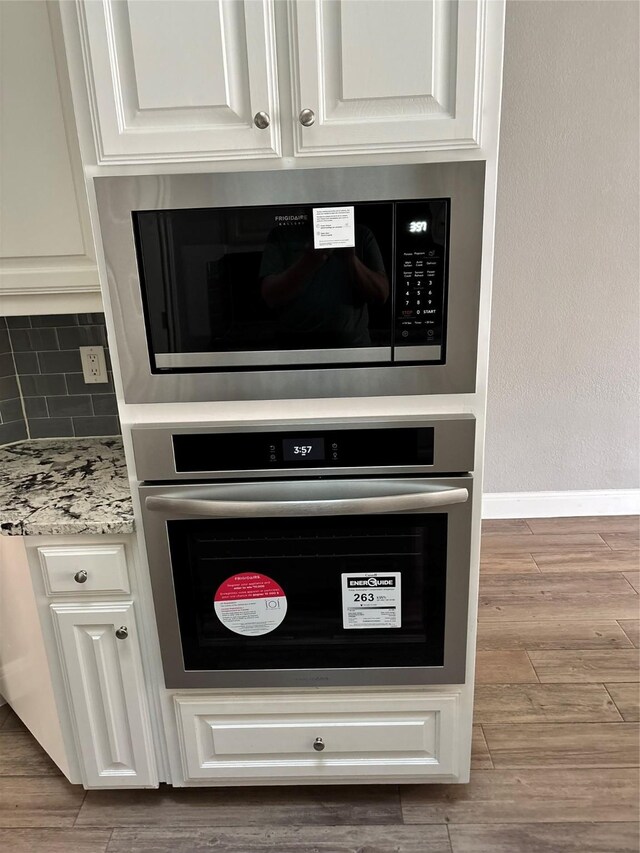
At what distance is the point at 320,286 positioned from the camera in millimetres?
1266

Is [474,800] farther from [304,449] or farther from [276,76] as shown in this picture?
[276,76]

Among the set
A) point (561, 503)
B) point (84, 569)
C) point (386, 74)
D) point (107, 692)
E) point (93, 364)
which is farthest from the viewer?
point (561, 503)

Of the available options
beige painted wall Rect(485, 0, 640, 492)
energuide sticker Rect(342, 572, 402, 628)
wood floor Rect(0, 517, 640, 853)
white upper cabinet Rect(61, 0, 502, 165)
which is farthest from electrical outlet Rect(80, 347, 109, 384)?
beige painted wall Rect(485, 0, 640, 492)

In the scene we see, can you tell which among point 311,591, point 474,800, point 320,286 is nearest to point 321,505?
point 311,591

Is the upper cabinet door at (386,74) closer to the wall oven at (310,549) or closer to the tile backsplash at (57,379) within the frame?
the wall oven at (310,549)

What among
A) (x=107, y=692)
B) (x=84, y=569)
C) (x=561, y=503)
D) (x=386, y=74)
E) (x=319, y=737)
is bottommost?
(x=561, y=503)

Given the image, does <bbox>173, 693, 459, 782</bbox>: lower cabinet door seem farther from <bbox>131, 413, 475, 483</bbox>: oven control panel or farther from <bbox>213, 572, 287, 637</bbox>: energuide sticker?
<bbox>131, 413, 475, 483</bbox>: oven control panel

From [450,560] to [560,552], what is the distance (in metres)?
1.73

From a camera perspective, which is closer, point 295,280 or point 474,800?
point 295,280

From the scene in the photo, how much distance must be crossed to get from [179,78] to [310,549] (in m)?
1.02

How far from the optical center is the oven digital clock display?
4.45ft

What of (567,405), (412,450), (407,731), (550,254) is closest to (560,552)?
(567,405)

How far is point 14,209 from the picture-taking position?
1503 millimetres

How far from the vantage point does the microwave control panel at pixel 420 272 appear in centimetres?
121
